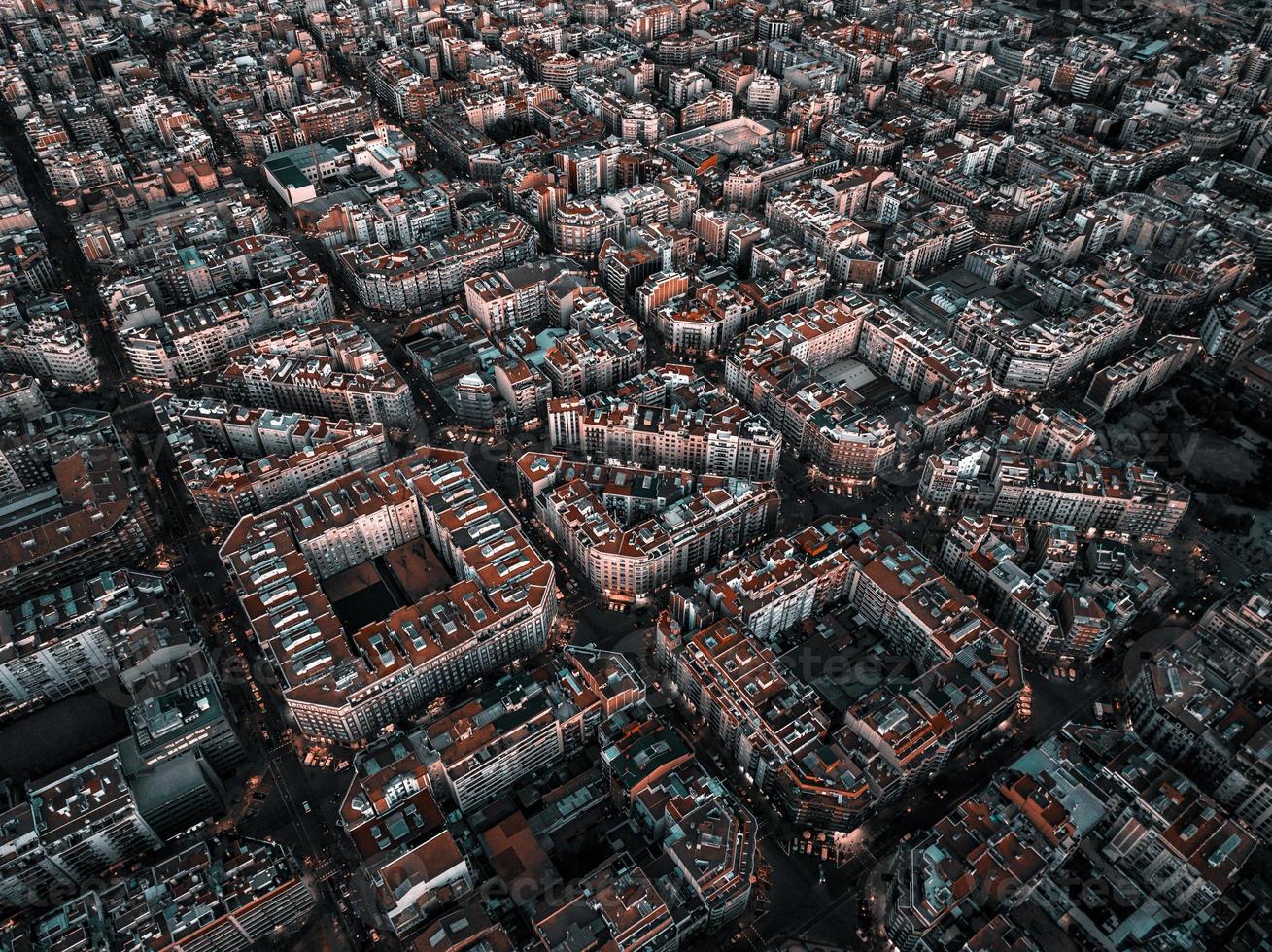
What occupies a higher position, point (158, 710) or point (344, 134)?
point (344, 134)

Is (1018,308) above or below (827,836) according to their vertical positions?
above

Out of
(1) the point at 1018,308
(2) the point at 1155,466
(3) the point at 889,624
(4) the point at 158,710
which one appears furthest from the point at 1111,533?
(4) the point at 158,710

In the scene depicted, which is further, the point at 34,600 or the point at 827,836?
the point at 34,600

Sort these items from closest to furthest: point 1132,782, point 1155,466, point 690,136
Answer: point 1132,782, point 1155,466, point 690,136

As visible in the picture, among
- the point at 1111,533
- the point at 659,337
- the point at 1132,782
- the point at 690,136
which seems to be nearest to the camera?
the point at 1132,782

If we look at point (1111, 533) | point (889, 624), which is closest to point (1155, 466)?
point (1111, 533)

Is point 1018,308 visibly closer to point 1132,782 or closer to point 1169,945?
point 1132,782

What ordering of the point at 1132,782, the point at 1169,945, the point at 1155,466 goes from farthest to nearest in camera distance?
1. the point at 1155,466
2. the point at 1132,782
3. the point at 1169,945

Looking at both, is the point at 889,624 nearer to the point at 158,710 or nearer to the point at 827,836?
the point at 827,836

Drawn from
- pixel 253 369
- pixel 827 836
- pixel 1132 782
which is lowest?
pixel 827 836
